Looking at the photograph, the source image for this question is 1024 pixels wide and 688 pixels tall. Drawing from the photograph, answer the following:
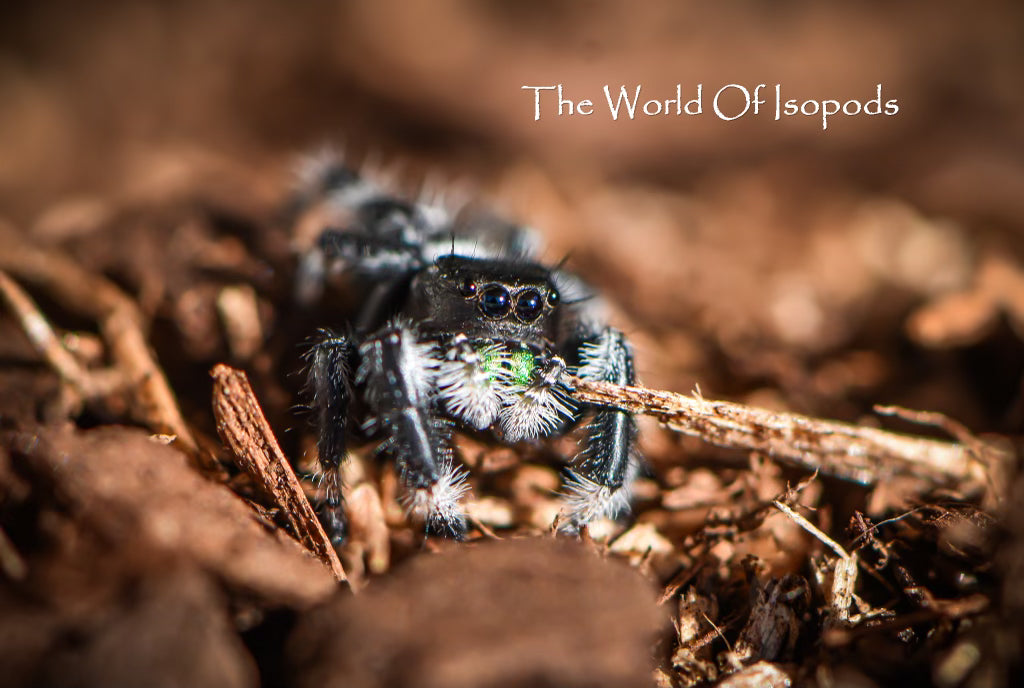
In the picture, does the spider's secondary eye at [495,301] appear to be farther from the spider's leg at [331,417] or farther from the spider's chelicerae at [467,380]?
the spider's leg at [331,417]

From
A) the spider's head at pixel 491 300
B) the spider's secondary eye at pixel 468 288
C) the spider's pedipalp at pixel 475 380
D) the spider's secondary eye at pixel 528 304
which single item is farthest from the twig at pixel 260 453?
the spider's secondary eye at pixel 528 304

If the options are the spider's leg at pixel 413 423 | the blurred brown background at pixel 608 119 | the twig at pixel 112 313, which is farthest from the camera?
the blurred brown background at pixel 608 119

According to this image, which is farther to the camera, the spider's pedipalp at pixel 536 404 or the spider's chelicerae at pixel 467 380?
the spider's pedipalp at pixel 536 404

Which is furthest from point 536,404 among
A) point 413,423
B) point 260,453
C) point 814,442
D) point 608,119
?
point 608,119

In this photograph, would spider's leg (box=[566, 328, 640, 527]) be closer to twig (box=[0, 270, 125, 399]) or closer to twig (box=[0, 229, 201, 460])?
twig (box=[0, 229, 201, 460])

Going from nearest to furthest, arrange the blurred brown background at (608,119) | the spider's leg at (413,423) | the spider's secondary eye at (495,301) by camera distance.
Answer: the spider's leg at (413,423) < the spider's secondary eye at (495,301) < the blurred brown background at (608,119)

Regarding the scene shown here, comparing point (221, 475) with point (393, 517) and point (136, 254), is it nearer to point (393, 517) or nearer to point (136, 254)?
point (393, 517)

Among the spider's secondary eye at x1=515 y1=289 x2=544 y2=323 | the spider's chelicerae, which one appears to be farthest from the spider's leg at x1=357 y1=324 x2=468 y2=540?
the spider's secondary eye at x1=515 y1=289 x2=544 y2=323
